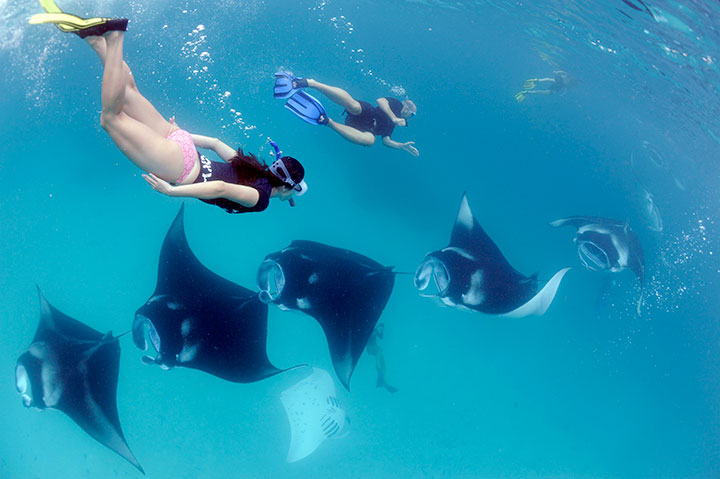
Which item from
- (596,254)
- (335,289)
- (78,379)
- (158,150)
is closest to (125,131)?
(158,150)

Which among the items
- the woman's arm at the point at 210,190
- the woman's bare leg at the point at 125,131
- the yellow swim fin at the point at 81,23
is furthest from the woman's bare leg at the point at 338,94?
the yellow swim fin at the point at 81,23

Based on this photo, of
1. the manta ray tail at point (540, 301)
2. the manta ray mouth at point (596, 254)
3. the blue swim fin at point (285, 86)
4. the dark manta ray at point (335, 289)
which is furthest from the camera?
the manta ray mouth at point (596, 254)

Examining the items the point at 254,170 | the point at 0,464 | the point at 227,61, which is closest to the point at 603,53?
the point at 227,61

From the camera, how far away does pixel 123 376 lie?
26.4ft

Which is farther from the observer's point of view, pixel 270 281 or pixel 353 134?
pixel 353 134

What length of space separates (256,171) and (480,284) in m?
3.70

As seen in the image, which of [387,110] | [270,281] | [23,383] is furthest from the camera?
[387,110]

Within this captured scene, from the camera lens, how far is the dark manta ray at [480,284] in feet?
18.5

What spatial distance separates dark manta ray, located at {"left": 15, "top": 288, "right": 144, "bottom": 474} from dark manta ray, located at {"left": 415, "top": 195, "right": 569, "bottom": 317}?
4557 millimetres

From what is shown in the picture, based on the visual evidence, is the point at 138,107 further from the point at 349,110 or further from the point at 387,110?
the point at 387,110

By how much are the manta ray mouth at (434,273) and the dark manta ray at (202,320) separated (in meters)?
2.30

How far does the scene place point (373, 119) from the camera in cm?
767

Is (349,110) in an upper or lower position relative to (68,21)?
lower

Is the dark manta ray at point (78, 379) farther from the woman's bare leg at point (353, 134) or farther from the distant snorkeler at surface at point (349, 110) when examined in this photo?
the woman's bare leg at point (353, 134)
